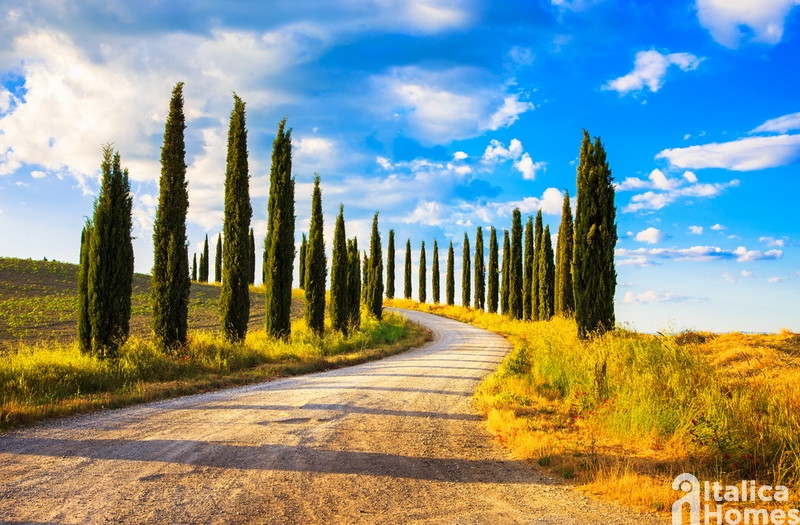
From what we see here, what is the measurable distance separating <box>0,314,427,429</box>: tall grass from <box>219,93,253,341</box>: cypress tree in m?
1.15

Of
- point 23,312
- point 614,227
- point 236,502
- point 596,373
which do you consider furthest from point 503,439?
point 23,312

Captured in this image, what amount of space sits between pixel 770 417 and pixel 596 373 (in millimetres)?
3558

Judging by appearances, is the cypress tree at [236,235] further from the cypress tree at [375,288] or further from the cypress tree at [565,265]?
the cypress tree at [565,265]

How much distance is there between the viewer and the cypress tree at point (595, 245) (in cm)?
1605

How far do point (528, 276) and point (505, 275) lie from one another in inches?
147

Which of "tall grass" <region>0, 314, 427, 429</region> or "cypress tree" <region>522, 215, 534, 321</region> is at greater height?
"cypress tree" <region>522, 215, 534, 321</region>

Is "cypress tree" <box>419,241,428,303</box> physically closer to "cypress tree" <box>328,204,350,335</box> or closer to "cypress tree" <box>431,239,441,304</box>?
"cypress tree" <box>431,239,441,304</box>

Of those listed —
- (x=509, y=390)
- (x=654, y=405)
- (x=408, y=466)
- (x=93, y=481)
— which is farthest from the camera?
(x=509, y=390)

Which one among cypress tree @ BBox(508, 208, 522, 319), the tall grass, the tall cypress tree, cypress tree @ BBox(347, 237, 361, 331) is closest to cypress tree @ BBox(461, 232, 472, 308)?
the tall cypress tree

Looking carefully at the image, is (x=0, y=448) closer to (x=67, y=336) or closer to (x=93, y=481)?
(x=93, y=481)

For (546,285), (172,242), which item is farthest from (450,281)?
(172,242)

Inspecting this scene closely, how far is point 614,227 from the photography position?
16547mm

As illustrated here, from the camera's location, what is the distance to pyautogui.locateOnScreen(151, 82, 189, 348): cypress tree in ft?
49.5

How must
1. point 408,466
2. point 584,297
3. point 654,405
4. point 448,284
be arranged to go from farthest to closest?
point 448,284, point 584,297, point 654,405, point 408,466
